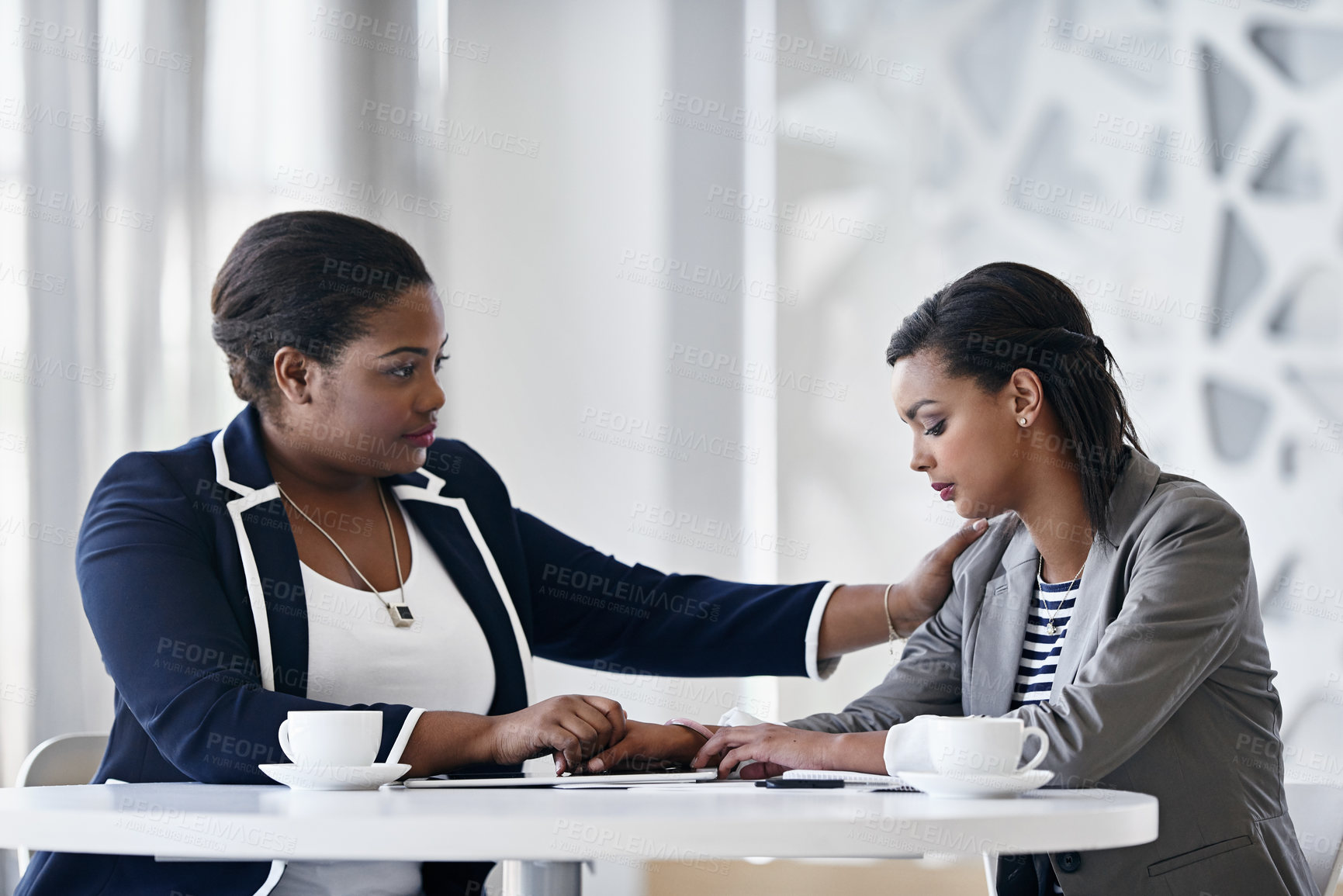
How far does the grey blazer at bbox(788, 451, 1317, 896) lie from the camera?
1.31 m

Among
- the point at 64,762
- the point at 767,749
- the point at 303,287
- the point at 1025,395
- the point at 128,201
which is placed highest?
the point at 128,201

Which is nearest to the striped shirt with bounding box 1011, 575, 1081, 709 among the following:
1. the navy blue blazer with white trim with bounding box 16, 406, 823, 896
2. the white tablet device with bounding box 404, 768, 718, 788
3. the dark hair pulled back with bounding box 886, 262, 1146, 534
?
the dark hair pulled back with bounding box 886, 262, 1146, 534

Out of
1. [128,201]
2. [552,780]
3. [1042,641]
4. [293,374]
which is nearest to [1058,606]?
[1042,641]

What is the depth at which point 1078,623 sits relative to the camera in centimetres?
154

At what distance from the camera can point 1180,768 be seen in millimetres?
1396

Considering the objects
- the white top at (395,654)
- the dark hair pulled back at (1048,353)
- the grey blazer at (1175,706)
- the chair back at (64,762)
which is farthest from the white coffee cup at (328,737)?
the dark hair pulled back at (1048,353)

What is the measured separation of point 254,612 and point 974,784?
93 centimetres

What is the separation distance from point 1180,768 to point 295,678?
108 cm

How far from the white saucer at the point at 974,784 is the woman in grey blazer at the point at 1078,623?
0.08 metres

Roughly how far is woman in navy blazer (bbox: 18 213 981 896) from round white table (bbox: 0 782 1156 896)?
316 millimetres

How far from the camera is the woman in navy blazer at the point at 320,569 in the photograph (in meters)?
1.33

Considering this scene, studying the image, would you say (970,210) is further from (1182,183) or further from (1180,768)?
(1180,768)

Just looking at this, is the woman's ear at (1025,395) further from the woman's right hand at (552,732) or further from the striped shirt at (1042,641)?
the woman's right hand at (552,732)

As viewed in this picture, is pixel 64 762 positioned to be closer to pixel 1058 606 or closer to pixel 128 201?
pixel 1058 606
